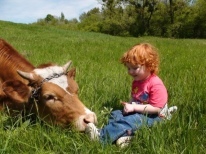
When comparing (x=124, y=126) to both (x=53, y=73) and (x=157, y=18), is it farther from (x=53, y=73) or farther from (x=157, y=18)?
(x=157, y=18)

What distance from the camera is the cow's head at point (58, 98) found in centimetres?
404

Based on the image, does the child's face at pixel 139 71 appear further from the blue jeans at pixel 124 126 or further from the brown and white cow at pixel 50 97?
the brown and white cow at pixel 50 97

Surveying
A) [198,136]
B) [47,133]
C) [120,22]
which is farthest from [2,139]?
[120,22]

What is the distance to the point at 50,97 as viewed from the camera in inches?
168

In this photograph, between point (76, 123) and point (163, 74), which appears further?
point (163, 74)

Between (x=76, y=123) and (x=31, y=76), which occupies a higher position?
(x=31, y=76)

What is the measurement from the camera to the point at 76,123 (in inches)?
157

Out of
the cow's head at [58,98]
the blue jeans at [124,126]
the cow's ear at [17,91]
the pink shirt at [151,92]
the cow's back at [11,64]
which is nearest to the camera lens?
the blue jeans at [124,126]

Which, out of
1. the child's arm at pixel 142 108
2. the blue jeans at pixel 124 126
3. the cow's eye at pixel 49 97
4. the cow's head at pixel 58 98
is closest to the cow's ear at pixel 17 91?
the cow's head at pixel 58 98

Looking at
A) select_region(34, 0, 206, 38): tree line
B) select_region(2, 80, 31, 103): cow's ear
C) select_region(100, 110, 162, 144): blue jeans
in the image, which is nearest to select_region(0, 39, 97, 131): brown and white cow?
select_region(2, 80, 31, 103): cow's ear

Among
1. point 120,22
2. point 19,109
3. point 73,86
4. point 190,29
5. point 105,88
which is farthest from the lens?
point 120,22

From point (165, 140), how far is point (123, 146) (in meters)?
0.41

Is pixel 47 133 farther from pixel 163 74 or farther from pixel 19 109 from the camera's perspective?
pixel 163 74

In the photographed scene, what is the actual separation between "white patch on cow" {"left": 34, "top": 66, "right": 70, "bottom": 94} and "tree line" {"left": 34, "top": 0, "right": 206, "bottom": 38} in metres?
62.7
